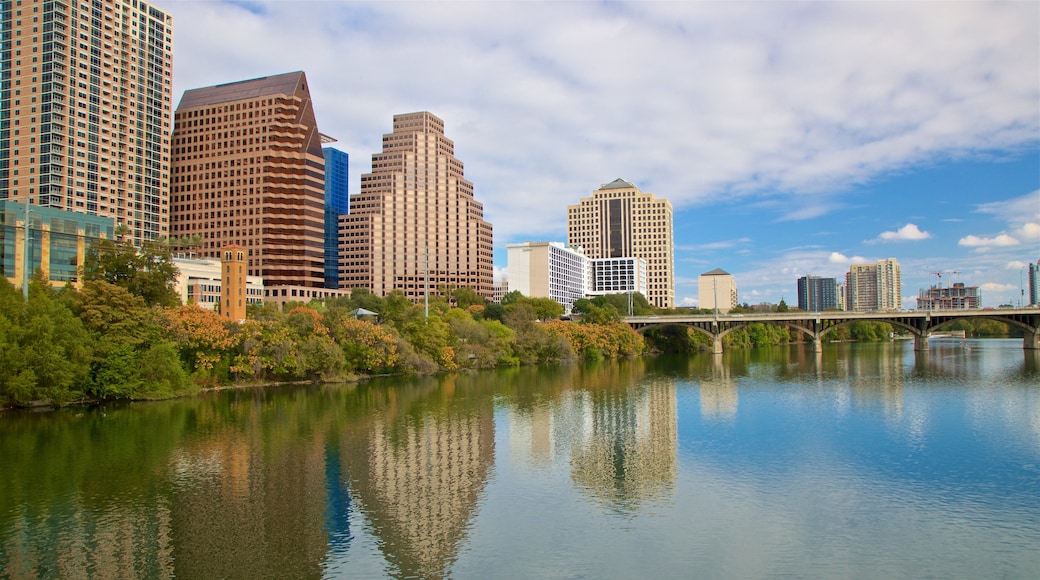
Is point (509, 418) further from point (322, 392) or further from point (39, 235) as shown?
point (39, 235)

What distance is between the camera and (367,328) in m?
76.4

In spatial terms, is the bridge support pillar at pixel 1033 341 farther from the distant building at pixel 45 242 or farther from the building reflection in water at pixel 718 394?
the distant building at pixel 45 242

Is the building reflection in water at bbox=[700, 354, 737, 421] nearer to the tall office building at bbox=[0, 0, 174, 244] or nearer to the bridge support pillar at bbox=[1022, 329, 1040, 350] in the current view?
the bridge support pillar at bbox=[1022, 329, 1040, 350]

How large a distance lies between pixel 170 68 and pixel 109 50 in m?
14.4

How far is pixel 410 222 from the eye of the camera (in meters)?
189

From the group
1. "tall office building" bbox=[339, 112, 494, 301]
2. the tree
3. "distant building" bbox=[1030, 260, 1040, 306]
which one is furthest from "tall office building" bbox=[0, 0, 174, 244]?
"distant building" bbox=[1030, 260, 1040, 306]

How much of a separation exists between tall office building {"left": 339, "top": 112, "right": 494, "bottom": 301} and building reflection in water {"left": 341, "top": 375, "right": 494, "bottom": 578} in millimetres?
135716

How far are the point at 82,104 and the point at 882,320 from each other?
14924 cm

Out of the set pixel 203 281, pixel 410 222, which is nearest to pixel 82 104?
pixel 203 281

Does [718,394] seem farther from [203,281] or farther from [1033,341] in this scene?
[203,281]

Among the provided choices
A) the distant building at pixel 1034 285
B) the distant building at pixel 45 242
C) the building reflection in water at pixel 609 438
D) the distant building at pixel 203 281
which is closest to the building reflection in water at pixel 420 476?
the building reflection in water at pixel 609 438

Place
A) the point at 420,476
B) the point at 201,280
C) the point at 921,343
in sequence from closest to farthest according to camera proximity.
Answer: the point at 420,476
the point at 201,280
the point at 921,343

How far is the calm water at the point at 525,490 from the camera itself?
21422mm

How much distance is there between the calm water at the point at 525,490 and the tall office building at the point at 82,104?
9587 cm
